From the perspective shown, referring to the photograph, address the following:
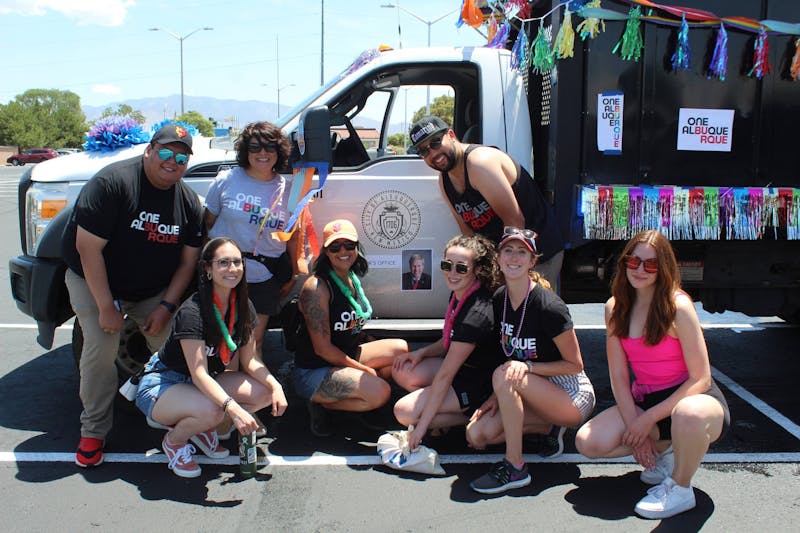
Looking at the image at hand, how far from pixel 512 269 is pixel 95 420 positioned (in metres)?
2.29

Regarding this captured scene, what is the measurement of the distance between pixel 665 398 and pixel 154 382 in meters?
2.50

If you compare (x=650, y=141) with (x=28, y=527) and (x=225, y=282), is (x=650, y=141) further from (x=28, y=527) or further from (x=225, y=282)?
(x=28, y=527)

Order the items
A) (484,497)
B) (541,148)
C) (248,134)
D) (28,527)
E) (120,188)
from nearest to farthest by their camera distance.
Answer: (28,527), (484,497), (120,188), (248,134), (541,148)

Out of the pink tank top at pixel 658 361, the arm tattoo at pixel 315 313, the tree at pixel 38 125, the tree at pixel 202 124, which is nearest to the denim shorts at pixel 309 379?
the arm tattoo at pixel 315 313

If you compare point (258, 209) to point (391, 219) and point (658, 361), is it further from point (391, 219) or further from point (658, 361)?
point (658, 361)

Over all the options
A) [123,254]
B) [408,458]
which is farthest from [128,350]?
[408,458]

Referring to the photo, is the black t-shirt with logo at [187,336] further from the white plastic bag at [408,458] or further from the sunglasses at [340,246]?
the white plastic bag at [408,458]

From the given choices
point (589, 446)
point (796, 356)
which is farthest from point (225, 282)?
point (796, 356)

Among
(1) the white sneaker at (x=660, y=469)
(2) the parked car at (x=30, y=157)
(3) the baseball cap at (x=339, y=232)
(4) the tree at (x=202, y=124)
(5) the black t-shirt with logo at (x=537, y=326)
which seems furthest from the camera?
(2) the parked car at (x=30, y=157)

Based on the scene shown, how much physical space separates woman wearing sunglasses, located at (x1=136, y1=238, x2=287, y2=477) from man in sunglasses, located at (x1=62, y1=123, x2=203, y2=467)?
12.3 inches

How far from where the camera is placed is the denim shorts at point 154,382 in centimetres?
363

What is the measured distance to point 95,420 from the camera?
3.81 meters

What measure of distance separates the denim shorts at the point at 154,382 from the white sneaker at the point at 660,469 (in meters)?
2.31

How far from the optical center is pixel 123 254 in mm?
3848
